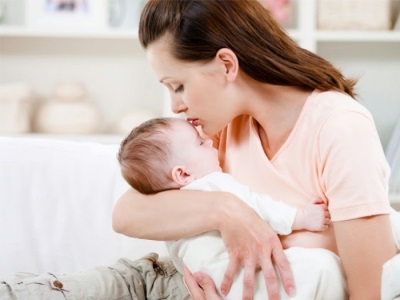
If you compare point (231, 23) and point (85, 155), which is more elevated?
point (231, 23)

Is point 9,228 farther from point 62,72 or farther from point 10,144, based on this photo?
point 62,72

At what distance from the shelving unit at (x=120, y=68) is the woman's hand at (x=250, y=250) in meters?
2.22

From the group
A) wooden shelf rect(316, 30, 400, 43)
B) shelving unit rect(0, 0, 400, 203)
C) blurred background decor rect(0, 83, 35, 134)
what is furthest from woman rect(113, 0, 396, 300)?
shelving unit rect(0, 0, 400, 203)

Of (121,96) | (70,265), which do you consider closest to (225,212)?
(70,265)

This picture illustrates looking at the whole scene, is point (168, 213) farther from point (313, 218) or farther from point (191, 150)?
point (313, 218)

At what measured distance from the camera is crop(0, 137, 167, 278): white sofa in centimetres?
204

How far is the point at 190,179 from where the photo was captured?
163 cm

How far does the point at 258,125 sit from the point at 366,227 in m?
0.42

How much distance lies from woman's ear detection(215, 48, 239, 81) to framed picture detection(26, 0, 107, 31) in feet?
6.84

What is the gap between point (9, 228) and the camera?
6.70ft

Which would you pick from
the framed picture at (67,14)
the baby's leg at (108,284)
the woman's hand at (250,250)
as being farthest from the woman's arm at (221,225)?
the framed picture at (67,14)

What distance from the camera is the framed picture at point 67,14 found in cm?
352

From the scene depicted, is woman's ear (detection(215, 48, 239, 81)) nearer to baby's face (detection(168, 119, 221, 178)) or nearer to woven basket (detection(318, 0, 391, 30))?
baby's face (detection(168, 119, 221, 178))

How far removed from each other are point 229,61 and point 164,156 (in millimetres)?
248
